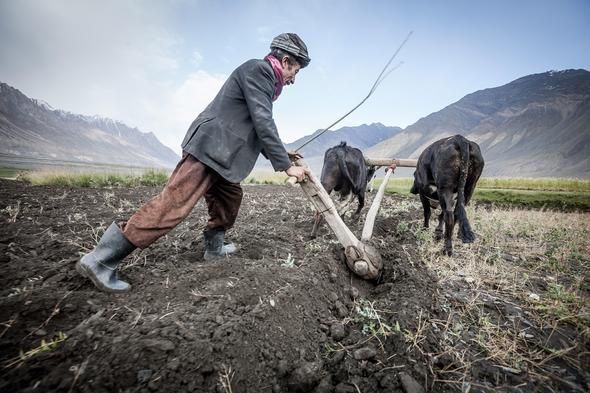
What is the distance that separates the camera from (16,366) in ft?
4.36

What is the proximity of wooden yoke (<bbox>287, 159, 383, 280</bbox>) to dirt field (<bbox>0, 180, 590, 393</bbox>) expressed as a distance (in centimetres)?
16

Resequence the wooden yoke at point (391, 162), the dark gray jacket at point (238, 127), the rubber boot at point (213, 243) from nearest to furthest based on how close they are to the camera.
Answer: the dark gray jacket at point (238, 127) < the rubber boot at point (213, 243) < the wooden yoke at point (391, 162)

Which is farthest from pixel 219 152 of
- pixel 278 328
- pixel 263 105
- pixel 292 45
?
pixel 278 328

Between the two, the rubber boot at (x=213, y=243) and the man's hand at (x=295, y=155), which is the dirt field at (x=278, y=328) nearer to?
the rubber boot at (x=213, y=243)

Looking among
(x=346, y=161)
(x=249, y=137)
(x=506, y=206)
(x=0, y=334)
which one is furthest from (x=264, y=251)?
(x=506, y=206)

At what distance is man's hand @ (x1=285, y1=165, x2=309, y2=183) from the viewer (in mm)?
2668

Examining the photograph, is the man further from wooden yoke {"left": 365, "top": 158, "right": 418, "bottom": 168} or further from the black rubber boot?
wooden yoke {"left": 365, "top": 158, "right": 418, "bottom": 168}

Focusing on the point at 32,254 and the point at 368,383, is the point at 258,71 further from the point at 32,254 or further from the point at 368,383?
the point at 32,254

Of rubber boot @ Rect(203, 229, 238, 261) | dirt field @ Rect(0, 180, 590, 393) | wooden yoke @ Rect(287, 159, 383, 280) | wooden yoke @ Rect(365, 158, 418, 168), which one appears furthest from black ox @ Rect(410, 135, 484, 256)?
rubber boot @ Rect(203, 229, 238, 261)

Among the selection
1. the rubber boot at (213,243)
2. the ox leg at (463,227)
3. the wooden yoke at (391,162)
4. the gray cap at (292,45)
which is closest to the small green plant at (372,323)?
the rubber boot at (213,243)

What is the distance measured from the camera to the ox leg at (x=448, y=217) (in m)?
4.17

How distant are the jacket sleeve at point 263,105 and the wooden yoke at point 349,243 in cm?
43

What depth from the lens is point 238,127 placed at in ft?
8.36

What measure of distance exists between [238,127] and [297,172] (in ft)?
2.25
